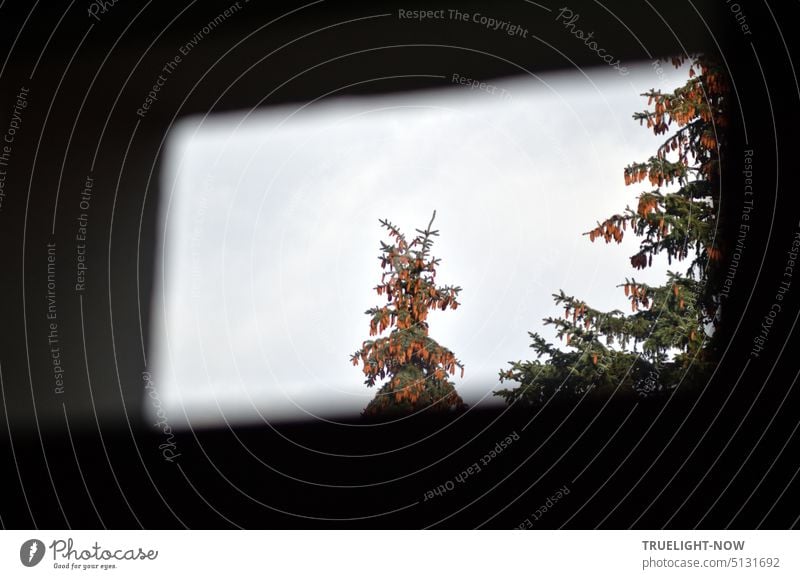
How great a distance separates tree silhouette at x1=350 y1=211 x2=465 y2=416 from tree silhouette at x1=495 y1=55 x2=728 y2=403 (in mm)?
93

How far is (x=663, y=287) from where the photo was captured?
116 centimetres

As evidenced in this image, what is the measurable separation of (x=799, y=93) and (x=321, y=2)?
0.68 m

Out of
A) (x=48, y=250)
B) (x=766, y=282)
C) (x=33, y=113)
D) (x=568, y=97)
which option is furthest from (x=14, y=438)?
(x=766, y=282)

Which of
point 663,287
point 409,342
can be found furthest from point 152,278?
point 663,287

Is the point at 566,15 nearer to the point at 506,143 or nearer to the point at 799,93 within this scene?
the point at 506,143

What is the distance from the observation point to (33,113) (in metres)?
1.49

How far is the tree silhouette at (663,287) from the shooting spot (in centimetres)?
114
